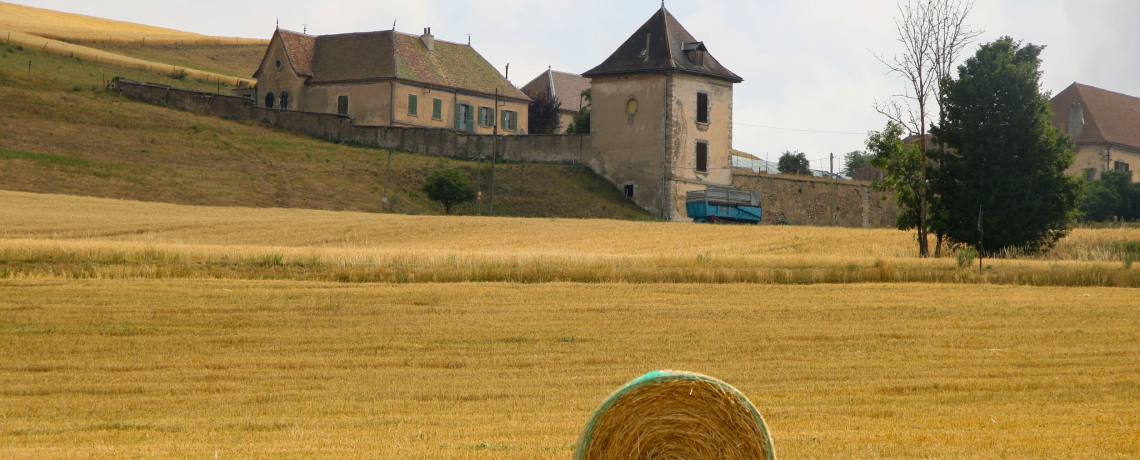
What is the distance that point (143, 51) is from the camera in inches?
3954

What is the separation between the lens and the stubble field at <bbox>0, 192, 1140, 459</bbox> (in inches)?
415

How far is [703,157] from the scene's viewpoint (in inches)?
2466

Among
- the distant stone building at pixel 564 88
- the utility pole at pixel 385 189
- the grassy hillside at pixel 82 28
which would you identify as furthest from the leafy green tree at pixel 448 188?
the grassy hillside at pixel 82 28

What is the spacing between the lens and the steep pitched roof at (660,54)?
2430 inches

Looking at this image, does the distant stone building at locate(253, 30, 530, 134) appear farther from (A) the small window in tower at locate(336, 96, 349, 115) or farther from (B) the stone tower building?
(B) the stone tower building

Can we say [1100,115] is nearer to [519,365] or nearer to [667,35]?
[667,35]

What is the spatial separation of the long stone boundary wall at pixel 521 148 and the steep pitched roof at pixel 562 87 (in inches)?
1031

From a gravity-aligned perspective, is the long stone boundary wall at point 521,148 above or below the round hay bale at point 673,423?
above

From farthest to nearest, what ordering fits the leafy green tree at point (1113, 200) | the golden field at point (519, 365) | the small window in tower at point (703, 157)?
the leafy green tree at point (1113, 200)
the small window in tower at point (703, 157)
the golden field at point (519, 365)

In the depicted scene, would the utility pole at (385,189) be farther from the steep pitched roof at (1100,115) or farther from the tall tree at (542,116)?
the steep pitched roof at (1100,115)

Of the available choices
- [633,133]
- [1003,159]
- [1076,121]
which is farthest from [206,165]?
[1076,121]

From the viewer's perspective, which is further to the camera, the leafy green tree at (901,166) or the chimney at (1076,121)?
the chimney at (1076,121)

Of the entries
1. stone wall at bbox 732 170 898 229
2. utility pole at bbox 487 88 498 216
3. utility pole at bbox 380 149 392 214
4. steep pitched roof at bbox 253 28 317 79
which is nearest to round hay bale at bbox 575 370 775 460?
utility pole at bbox 380 149 392 214

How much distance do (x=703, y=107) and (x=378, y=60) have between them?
67.0 ft
